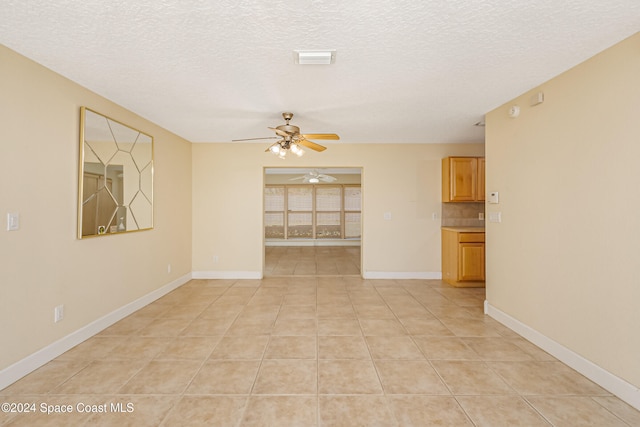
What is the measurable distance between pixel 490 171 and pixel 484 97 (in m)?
0.87

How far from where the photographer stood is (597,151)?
6.84ft

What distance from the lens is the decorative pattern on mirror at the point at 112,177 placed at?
265cm

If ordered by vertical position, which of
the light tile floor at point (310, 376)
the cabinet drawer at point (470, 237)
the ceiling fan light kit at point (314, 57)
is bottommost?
the light tile floor at point (310, 376)

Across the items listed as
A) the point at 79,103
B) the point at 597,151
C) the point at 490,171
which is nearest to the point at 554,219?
the point at 597,151

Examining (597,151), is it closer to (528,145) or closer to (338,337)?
(528,145)

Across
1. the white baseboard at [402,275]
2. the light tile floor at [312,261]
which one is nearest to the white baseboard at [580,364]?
the white baseboard at [402,275]

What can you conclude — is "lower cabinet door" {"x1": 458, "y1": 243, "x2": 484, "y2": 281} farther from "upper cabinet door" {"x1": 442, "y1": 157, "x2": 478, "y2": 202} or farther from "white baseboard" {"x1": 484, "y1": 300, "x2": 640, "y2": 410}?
"white baseboard" {"x1": 484, "y1": 300, "x2": 640, "y2": 410}

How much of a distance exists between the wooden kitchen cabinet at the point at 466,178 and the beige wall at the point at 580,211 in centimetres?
171

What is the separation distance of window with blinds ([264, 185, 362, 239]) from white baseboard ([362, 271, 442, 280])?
444cm

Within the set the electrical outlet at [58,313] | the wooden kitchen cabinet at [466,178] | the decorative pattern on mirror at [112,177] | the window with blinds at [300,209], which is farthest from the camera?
the window with blinds at [300,209]

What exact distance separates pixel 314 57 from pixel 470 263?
3.87 metres

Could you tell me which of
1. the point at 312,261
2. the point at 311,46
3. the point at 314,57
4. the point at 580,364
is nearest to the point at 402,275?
the point at 312,261

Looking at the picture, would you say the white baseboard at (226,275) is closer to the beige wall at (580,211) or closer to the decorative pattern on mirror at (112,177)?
the decorative pattern on mirror at (112,177)

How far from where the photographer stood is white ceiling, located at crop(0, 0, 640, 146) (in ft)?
5.37
